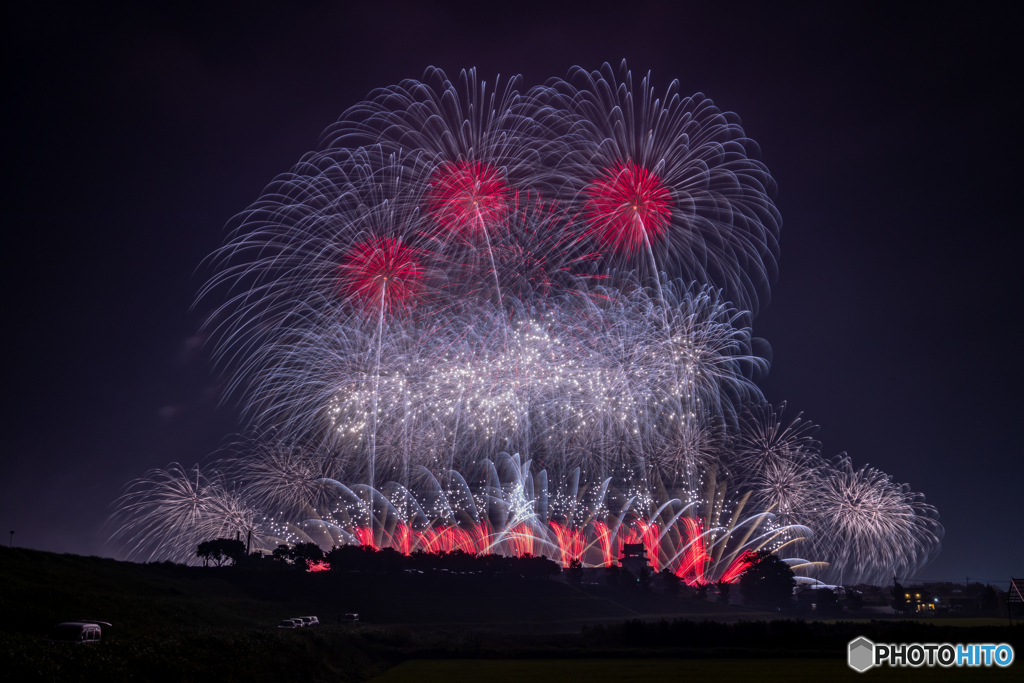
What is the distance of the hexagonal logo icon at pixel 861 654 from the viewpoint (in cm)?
3916

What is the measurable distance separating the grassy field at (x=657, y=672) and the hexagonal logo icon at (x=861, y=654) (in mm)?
864

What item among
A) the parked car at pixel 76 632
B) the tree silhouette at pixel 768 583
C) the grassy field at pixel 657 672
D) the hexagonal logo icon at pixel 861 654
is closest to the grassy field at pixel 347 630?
the grassy field at pixel 657 672

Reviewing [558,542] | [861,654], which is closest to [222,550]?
[558,542]

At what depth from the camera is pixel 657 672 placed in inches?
1474

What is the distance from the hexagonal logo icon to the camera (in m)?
39.2

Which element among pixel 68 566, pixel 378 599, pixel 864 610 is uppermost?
pixel 68 566

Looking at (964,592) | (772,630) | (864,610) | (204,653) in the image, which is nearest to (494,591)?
(772,630)

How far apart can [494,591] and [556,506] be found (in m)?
13.0

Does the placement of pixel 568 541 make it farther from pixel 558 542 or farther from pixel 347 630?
pixel 347 630

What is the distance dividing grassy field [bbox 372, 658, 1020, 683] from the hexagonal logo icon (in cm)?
86

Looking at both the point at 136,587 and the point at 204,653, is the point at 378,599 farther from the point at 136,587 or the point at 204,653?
the point at 204,653

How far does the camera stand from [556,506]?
264 feet

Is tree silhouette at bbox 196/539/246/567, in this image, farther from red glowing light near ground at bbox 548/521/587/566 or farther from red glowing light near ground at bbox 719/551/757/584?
red glowing light near ground at bbox 719/551/757/584

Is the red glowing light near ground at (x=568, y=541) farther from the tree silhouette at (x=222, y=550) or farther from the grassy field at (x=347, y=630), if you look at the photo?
the tree silhouette at (x=222, y=550)
